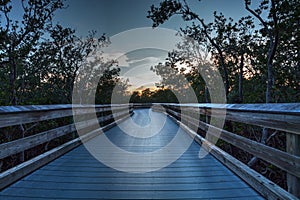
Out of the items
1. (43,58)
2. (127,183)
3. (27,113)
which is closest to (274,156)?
(127,183)

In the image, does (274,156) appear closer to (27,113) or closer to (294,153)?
(294,153)

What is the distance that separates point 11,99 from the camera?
300 inches

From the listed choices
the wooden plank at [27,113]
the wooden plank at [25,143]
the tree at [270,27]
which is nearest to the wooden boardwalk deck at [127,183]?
the wooden plank at [25,143]

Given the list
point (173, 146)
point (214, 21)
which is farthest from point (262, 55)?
point (173, 146)

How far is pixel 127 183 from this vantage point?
2.57m

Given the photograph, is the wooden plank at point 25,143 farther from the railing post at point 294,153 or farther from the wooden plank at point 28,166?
the railing post at point 294,153

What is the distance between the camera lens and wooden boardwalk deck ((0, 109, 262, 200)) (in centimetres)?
224

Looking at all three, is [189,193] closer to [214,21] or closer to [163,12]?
[163,12]

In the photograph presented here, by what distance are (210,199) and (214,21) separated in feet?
33.5

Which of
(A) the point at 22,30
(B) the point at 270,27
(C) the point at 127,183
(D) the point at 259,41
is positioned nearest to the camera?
(C) the point at 127,183

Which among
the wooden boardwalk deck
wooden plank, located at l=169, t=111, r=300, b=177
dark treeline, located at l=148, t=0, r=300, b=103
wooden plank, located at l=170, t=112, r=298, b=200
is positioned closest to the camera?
wooden plank, located at l=169, t=111, r=300, b=177

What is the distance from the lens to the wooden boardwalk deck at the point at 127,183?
2.24 m

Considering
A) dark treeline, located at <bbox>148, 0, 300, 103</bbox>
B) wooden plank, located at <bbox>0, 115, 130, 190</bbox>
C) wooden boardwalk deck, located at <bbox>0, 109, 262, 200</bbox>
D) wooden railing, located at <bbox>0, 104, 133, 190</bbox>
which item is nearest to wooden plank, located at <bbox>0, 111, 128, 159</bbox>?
wooden railing, located at <bbox>0, 104, 133, 190</bbox>

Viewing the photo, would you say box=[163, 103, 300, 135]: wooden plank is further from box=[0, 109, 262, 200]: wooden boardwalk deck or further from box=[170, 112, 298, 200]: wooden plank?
box=[0, 109, 262, 200]: wooden boardwalk deck
